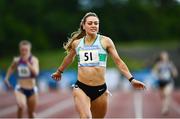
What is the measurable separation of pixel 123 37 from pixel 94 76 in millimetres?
67604

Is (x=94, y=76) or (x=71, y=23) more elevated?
(x=94, y=76)

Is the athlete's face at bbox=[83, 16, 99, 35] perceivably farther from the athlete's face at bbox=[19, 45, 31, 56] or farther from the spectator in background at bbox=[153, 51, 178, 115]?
the spectator in background at bbox=[153, 51, 178, 115]

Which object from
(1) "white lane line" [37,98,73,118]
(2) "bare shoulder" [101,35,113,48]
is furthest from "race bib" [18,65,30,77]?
(1) "white lane line" [37,98,73,118]

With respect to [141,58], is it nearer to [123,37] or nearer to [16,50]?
[16,50]

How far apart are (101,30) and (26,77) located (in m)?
58.4

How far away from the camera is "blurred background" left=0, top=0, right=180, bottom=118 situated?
48372 millimetres

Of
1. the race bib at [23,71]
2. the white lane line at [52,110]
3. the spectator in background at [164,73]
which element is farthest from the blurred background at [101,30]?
the race bib at [23,71]

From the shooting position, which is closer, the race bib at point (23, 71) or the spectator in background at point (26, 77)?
the spectator in background at point (26, 77)

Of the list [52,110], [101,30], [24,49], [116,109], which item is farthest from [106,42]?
[101,30]

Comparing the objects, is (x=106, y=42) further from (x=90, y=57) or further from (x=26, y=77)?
(x=26, y=77)

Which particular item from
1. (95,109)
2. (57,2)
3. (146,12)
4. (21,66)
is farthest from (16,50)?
(95,109)

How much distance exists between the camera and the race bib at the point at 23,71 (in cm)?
1292

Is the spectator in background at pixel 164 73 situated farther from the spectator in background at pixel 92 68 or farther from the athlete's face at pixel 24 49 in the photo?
the spectator in background at pixel 92 68

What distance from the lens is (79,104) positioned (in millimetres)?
8594
